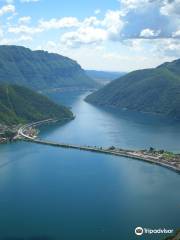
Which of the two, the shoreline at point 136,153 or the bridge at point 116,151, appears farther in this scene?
the bridge at point 116,151

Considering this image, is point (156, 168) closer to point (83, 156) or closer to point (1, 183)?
point (83, 156)

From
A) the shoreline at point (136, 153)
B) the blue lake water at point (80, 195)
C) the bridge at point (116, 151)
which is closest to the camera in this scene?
the blue lake water at point (80, 195)

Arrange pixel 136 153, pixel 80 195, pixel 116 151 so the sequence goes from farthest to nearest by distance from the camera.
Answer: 1. pixel 116 151
2. pixel 136 153
3. pixel 80 195

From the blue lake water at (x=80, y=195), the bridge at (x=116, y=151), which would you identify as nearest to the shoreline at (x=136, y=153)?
the bridge at (x=116, y=151)

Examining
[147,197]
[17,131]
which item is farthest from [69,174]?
[17,131]

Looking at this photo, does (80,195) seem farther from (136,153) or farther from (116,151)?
(116,151)

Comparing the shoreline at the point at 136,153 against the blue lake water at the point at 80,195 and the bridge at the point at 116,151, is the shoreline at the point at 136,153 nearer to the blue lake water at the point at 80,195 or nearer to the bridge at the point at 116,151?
the bridge at the point at 116,151

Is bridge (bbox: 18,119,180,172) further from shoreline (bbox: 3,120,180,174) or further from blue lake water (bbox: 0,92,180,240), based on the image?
blue lake water (bbox: 0,92,180,240)

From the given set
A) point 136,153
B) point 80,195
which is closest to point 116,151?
point 136,153
